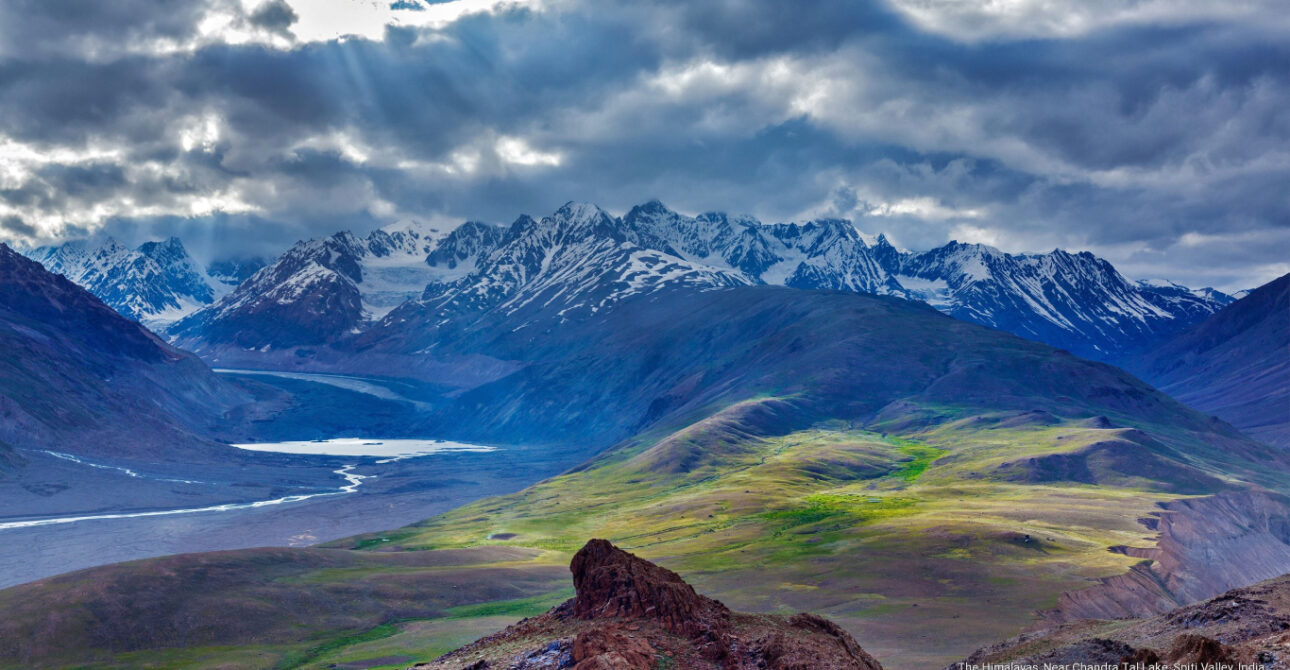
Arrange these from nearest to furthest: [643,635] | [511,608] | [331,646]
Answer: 1. [643,635]
2. [331,646]
3. [511,608]

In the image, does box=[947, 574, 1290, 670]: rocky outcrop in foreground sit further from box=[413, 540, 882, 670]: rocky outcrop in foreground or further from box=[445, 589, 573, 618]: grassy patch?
box=[445, 589, 573, 618]: grassy patch

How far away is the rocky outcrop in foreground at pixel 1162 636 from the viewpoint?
49.9m

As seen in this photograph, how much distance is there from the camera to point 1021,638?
81438mm

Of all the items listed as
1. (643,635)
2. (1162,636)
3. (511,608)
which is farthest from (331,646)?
(1162,636)

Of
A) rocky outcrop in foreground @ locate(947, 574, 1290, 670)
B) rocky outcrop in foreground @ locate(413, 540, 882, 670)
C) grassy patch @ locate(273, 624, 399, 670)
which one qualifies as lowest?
rocky outcrop in foreground @ locate(947, 574, 1290, 670)

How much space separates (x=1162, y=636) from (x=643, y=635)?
3832cm

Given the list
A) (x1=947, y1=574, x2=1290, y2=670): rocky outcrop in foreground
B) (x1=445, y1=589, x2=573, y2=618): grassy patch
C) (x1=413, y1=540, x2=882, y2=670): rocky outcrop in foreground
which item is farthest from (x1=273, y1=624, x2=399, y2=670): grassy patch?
(x1=947, y1=574, x2=1290, y2=670): rocky outcrop in foreground

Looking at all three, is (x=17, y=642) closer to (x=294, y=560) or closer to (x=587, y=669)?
(x=294, y=560)

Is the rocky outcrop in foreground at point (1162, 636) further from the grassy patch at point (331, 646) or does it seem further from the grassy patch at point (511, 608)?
the grassy patch at point (331, 646)

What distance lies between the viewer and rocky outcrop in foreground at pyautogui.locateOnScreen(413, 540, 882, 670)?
2021 inches

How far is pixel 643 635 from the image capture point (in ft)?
181

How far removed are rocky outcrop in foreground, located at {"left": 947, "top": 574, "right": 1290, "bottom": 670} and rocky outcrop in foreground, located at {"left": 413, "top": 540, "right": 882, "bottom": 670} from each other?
1505cm

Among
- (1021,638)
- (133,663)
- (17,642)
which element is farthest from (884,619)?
(17,642)

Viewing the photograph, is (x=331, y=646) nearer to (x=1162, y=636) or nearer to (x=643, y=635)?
(x=643, y=635)
